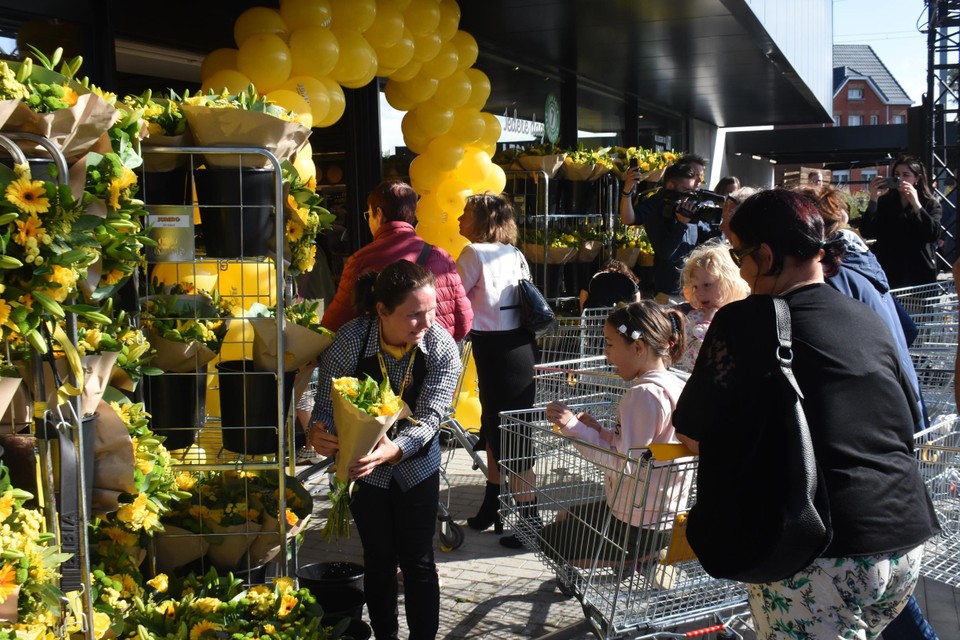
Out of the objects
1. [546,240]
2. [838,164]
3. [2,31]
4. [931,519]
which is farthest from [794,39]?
[838,164]

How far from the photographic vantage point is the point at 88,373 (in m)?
2.50

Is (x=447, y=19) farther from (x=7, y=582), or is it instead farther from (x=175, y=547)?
(x=7, y=582)

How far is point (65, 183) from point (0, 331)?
0.38 m

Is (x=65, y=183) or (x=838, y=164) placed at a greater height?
(x=838, y=164)

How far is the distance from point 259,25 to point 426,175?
1.95 meters

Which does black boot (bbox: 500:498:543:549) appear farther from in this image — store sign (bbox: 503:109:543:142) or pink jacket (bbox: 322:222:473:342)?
store sign (bbox: 503:109:543:142)

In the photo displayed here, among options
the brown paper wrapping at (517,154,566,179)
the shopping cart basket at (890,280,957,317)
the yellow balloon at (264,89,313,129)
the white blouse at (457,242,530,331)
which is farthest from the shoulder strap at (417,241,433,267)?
the shopping cart basket at (890,280,957,317)

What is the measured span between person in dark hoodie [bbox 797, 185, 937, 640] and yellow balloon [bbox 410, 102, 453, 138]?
3.62m

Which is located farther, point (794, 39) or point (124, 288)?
point (794, 39)

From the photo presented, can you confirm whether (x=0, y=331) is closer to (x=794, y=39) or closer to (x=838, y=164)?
(x=794, y=39)

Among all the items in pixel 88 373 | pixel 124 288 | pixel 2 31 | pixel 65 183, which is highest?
pixel 2 31

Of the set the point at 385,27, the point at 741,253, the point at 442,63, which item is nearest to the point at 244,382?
the point at 741,253

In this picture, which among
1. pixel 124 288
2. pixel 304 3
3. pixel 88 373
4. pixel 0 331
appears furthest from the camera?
pixel 304 3

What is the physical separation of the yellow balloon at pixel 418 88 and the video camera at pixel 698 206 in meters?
2.01
